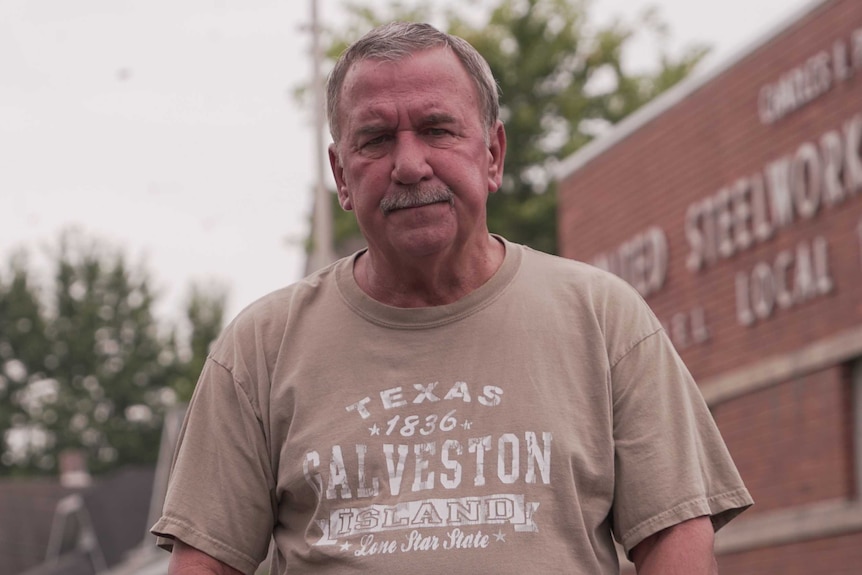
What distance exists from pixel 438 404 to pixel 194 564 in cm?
53

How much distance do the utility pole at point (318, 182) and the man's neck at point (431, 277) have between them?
19209 mm

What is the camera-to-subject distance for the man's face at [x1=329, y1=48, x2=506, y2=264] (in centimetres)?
314

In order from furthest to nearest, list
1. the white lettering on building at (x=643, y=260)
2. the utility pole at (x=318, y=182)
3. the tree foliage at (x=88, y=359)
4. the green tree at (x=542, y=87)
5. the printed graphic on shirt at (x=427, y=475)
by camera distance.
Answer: the tree foliage at (x=88, y=359) → the green tree at (x=542, y=87) → the utility pole at (x=318, y=182) → the white lettering on building at (x=643, y=260) → the printed graphic on shirt at (x=427, y=475)

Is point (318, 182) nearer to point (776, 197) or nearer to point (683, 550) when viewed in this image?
point (776, 197)

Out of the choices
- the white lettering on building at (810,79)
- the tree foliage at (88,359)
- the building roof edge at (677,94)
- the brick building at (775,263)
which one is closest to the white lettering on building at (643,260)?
the brick building at (775,263)

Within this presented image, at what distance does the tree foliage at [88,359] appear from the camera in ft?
211

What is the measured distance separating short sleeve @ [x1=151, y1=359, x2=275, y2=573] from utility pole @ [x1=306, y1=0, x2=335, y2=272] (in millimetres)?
19198

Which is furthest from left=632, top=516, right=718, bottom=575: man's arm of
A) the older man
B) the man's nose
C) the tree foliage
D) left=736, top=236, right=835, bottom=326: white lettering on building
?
the tree foliage

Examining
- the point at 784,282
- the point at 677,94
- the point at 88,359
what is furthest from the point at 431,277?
the point at 88,359

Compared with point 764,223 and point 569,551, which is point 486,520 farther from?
point 764,223

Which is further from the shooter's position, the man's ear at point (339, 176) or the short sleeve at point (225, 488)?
the man's ear at point (339, 176)

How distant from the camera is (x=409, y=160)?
311cm

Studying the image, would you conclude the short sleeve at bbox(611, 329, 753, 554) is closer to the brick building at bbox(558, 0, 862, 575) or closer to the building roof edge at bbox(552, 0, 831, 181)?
the brick building at bbox(558, 0, 862, 575)

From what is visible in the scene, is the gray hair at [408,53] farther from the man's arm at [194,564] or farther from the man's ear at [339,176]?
the man's arm at [194,564]
